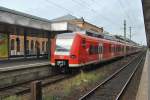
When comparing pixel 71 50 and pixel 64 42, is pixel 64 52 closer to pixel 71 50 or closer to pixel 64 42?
pixel 71 50

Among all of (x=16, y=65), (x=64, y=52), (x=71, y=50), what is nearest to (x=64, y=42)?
(x=64, y=52)

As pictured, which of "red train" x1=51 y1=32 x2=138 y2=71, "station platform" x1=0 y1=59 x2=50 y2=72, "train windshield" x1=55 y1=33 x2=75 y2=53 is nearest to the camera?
"station platform" x1=0 y1=59 x2=50 y2=72

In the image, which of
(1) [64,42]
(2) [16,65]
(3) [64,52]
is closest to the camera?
(2) [16,65]

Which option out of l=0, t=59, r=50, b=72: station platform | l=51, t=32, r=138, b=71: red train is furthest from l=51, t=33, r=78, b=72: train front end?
l=0, t=59, r=50, b=72: station platform

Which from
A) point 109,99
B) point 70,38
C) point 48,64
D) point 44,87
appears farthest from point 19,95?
point 48,64

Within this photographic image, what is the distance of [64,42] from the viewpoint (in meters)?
19.4

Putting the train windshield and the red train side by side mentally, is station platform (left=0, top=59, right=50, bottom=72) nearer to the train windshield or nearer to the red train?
the red train

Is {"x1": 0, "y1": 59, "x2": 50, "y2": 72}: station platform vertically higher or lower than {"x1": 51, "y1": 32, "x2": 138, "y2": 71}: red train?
lower

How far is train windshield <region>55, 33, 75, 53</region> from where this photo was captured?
19108 millimetres

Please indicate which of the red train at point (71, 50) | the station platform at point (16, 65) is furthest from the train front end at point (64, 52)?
the station platform at point (16, 65)

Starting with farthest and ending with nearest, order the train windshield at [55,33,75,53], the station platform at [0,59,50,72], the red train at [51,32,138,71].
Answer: the train windshield at [55,33,75,53] → the red train at [51,32,138,71] → the station platform at [0,59,50,72]

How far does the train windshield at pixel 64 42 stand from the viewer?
19108 mm

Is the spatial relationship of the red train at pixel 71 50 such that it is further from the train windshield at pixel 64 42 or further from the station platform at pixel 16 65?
the station platform at pixel 16 65

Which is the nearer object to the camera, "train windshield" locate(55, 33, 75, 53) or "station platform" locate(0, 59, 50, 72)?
"station platform" locate(0, 59, 50, 72)
